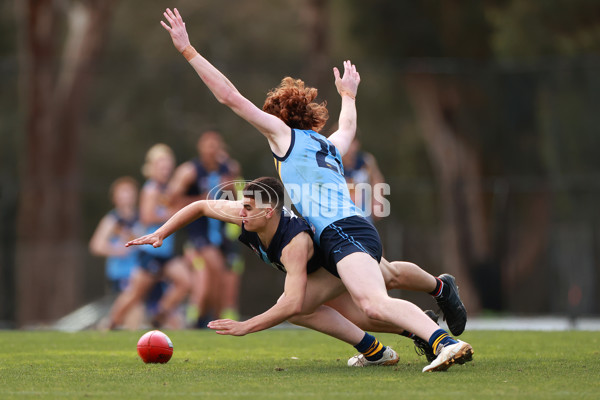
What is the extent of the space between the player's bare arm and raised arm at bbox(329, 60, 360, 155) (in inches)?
37.0

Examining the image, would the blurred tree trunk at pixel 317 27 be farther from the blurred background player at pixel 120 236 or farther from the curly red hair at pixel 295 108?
the curly red hair at pixel 295 108

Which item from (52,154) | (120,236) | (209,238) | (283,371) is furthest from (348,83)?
(52,154)

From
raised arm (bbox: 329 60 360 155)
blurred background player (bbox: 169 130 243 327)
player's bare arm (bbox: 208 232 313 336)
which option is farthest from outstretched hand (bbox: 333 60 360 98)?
blurred background player (bbox: 169 130 243 327)

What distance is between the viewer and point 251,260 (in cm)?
1653

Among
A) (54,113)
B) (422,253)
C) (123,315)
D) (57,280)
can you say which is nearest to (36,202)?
(57,280)

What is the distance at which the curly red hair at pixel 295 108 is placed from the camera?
21.4ft

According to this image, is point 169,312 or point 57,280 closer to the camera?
point 169,312

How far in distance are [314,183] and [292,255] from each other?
1.70ft

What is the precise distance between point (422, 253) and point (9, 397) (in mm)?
11849

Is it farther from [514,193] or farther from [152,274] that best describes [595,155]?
[152,274]

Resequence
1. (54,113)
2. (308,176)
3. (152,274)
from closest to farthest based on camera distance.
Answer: (308,176) → (152,274) → (54,113)

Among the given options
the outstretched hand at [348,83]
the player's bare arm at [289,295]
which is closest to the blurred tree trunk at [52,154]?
the outstretched hand at [348,83]

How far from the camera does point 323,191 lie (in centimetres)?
629

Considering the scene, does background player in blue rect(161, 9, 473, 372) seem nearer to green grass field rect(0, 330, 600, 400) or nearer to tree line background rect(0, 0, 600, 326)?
green grass field rect(0, 330, 600, 400)
